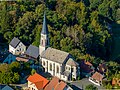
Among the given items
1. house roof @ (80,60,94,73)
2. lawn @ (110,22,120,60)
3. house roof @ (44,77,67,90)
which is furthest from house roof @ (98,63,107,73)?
lawn @ (110,22,120,60)

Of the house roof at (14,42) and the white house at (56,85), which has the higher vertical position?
the house roof at (14,42)

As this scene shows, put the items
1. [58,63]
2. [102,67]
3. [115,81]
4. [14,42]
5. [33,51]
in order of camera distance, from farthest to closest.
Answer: [14,42] → [33,51] → [102,67] → [58,63] → [115,81]

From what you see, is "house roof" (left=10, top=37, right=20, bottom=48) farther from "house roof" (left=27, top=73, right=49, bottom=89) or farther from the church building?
"house roof" (left=27, top=73, right=49, bottom=89)

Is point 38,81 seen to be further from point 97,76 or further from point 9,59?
point 9,59

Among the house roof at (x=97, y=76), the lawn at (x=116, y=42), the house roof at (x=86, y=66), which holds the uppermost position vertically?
the house roof at (x=86, y=66)

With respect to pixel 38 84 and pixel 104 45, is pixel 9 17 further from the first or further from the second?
pixel 38 84

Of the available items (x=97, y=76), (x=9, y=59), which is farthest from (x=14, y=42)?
(x=97, y=76)

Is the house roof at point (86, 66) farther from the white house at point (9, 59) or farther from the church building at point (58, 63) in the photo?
the white house at point (9, 59)

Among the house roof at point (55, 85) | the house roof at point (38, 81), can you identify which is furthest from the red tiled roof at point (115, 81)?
the house roof at point (38, 81)
